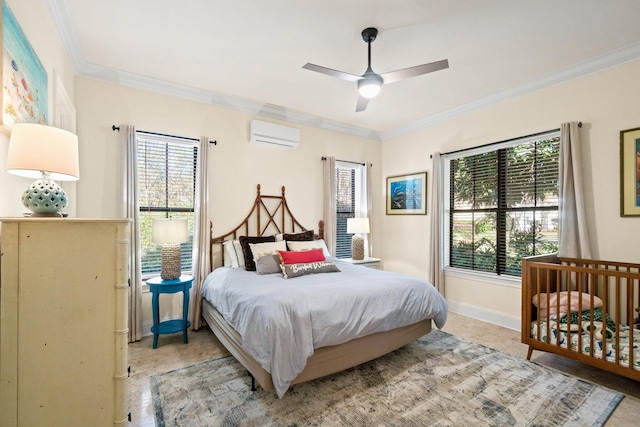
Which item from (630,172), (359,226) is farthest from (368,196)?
(630,172)

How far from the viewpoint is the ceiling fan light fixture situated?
245 centimetres

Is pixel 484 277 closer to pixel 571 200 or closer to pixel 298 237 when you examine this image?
pixel 571 200

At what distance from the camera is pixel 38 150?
1.35 metres

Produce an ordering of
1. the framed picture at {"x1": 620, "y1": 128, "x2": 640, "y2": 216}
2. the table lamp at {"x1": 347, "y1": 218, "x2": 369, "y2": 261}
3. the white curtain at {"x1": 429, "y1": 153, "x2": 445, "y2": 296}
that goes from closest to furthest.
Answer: the framed picture at {"x1": 620, "y1": 128, "x2": 640, "y2": 216} < the white curtain at {"x1": 429, "y1": 153, "x2": 445, "y2": 296} < the table lamp at {"x1": 347, "y1": 218, "x2": 369, "y2": 261}

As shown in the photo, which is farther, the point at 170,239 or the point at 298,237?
the point at 298,237

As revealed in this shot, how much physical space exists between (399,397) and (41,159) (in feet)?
8.43

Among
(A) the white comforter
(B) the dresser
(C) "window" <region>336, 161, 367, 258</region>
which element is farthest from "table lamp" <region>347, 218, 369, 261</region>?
(B) the dresser

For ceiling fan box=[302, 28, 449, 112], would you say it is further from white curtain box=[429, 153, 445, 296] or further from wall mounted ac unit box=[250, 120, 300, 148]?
white curtain box=[429, 153, 445, 296]

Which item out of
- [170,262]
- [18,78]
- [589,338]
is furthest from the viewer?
[170,262]

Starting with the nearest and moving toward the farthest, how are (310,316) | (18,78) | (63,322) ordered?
(63,322) < (18,78) < (310,316)

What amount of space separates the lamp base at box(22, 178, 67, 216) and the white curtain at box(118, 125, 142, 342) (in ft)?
5.96

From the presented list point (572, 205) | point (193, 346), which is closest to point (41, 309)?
point (193, 346)

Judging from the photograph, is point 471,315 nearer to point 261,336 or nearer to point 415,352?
point 415,352

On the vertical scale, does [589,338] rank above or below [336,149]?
below
